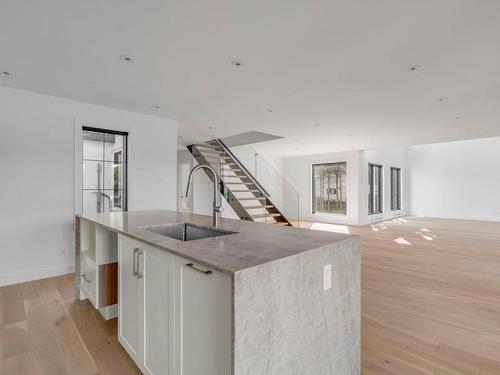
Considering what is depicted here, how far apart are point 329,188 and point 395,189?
3529 millimetres

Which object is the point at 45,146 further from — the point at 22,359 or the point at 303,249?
the point at 303,249

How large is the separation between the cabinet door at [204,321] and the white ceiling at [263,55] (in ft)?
5.95

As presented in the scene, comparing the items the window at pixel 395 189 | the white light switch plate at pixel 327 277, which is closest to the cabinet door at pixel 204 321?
the white light switch plate at pixel 327 277

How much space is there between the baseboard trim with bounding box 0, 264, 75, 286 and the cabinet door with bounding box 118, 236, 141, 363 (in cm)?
249

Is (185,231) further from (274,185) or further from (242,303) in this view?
(274,185)

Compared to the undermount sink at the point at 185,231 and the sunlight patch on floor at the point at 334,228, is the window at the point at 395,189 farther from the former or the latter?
the undermount sink at the point at 185,231

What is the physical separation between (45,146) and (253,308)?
395 centimetres

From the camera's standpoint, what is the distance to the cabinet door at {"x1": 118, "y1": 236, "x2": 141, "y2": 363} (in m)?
1.65

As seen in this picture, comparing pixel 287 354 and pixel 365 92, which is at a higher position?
pixel 365 92

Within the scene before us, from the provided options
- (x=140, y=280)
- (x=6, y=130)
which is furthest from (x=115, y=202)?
(x=140, y=280)

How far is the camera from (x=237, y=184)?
7137 mm

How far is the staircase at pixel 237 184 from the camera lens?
6301 mm

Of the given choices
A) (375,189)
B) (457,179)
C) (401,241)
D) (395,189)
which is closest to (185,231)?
(401,241)

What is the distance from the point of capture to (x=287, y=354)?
3.79 feet
